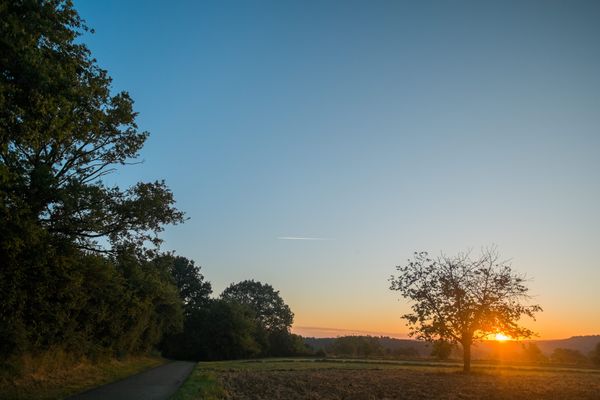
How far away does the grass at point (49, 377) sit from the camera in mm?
15203

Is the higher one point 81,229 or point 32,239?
point 81,229

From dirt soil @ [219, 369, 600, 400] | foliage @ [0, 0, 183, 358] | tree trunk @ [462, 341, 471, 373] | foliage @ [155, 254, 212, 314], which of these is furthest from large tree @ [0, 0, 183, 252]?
foliage @ [155, 254, 212, 314]

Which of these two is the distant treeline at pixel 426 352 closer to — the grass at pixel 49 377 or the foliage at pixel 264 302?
the foliage at pixel 264 302

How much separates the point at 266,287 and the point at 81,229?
317 feet

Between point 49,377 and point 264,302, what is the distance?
92015mm

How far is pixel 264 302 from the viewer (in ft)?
358

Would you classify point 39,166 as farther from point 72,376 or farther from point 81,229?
point 72,376

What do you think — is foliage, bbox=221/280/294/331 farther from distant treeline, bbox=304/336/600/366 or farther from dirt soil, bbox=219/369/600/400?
dirt soil, bbox=219/369/600/400

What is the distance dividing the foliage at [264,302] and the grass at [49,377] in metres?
78.5

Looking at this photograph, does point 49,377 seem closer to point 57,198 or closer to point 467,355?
point 57,198

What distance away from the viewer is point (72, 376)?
21.0 metres

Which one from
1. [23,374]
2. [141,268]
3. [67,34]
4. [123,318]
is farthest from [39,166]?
[123,318]

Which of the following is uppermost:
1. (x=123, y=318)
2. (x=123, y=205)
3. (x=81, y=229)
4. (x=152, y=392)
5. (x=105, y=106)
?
(x=105, y=106)

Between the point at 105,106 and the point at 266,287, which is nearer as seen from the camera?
the point at 105,106
